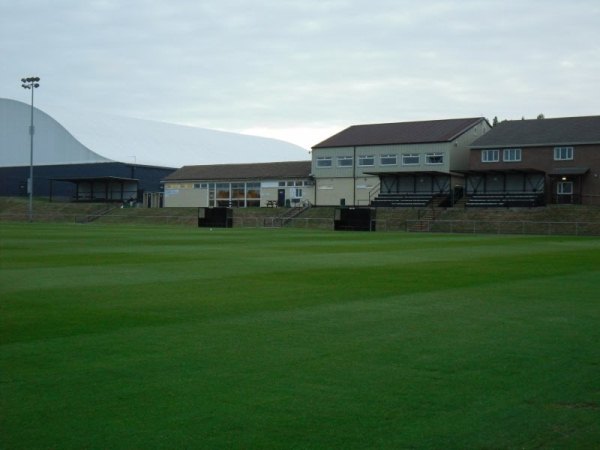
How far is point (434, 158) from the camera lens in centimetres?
7725

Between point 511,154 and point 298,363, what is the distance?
6894cm

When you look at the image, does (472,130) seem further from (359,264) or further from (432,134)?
(359,264)

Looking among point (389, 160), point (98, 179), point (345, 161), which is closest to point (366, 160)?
point (345, 161)

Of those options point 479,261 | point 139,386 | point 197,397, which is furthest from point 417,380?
point 479,261

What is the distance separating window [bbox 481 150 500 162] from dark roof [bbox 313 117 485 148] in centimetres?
356

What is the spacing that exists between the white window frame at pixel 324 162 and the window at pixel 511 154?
745 inches

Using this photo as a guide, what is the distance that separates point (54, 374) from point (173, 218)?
2767 inches

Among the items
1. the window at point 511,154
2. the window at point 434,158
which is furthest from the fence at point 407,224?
the window at point 511,154

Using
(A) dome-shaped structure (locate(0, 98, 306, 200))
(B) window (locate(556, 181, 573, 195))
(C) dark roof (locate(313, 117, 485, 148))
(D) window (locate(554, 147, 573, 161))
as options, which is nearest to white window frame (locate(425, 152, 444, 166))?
(C) dark roof (locate(313, 117, 485, 148))

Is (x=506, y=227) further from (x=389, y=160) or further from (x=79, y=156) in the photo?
(x=79, y=156)

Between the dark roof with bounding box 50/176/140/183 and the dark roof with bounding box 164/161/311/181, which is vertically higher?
the dark roof with bounding box 164/161/311/181

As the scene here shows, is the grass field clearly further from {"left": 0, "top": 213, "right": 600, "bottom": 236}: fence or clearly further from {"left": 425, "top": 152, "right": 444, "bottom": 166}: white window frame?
{"left": 425, "top": 152, "right": 444, "bottom": 166}: white window frame

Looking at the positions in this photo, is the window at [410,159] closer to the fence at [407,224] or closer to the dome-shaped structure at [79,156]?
the fence at [407,224]

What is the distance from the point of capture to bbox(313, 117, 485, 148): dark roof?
78.4m
